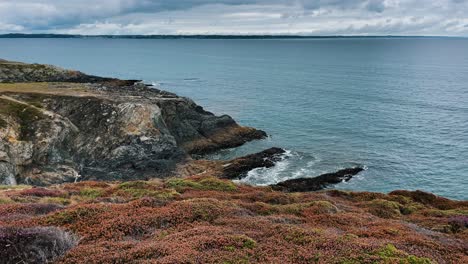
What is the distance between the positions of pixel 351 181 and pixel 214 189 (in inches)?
1121

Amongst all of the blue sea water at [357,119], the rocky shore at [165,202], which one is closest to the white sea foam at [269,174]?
the blue sea water at [357,119]

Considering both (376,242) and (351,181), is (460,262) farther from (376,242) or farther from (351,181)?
(351,181)

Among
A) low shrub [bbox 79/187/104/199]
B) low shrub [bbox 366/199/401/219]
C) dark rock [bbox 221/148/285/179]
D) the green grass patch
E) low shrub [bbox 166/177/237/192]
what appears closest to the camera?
low shrub [bbox 79/187/104/199]

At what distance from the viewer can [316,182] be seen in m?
55.1

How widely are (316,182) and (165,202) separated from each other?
36.2 m

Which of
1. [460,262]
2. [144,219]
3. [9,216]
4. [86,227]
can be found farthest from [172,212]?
[460,262]

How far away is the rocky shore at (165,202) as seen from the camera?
14.7 metres

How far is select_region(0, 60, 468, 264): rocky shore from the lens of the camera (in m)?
14.7

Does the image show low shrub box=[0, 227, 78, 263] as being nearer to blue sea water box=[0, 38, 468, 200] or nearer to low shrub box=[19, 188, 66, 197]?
low shrub box=[19, 188, 66, 197]

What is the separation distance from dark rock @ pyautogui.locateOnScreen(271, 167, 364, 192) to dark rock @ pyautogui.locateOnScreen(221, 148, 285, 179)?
7845 mm

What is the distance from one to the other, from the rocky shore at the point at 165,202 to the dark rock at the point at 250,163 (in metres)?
0.23

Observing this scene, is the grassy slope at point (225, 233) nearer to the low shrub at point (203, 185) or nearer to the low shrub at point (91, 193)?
the low shrub at point (91, 193)

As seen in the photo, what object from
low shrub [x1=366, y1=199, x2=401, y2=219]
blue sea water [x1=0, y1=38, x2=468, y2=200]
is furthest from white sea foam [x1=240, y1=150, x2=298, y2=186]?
low shrub [x1=366, y1=199, x2=401, y2=219]

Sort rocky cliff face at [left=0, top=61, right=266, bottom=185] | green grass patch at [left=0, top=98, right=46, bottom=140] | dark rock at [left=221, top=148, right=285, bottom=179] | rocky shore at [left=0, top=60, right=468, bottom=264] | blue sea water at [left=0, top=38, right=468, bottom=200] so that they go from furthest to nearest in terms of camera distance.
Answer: dark rock at [left=221, top=148, right=285, bottom=179]
blue sea water at [left=0, top=38, right=468, bottom=200]
green grass patch at [left=0, top=98, right=46, bottom=140]
rocky cliff face at [left=0, top=61, right=266, bottom=185]
rocky shore at [left=0, top=60, right=468, bottom=264]
